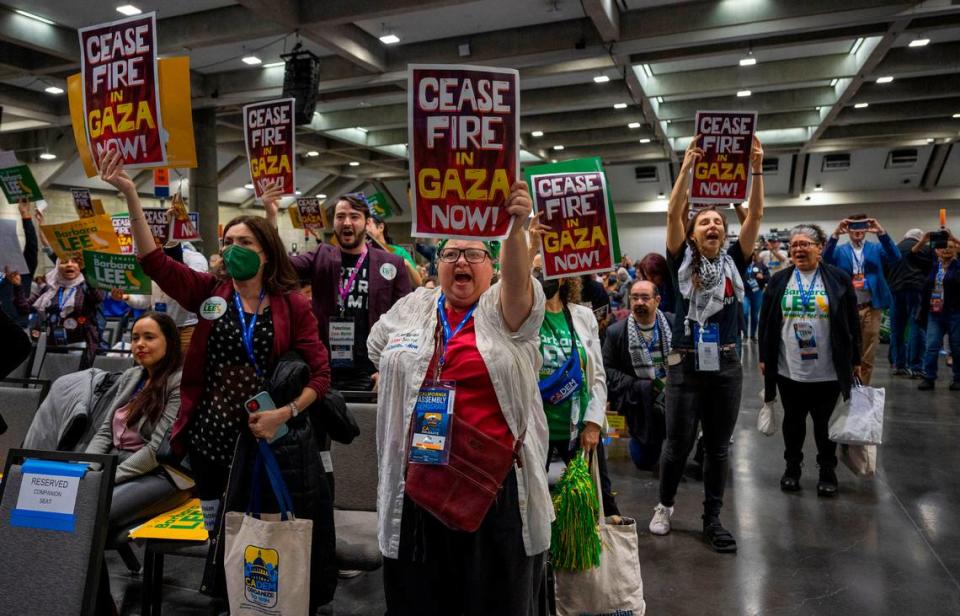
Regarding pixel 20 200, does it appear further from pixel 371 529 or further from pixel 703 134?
pixel 703 134

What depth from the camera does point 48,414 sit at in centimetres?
329

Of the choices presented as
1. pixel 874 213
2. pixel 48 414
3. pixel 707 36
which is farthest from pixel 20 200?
Answer: pixel 874 213

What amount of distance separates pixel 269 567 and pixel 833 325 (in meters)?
3.53

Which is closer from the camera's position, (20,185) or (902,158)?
(20,185)

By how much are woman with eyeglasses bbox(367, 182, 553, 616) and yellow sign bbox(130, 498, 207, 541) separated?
114cm

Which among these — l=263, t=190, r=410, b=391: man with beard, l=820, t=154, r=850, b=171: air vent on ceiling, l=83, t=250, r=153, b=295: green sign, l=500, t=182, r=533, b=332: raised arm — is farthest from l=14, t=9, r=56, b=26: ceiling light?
l=820, t=154, r=850, b=171: air vent on ceiling

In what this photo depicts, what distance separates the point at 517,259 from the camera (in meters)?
1.80

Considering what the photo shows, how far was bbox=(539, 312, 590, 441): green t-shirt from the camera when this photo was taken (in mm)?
2750

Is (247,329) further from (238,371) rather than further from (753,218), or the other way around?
(753,218)

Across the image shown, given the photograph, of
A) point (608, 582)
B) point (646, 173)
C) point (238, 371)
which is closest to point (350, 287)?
point (238, 371)

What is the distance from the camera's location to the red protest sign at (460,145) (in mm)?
1827

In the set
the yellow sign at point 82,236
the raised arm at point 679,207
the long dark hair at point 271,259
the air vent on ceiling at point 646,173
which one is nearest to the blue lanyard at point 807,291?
the raised arm at point 679,207

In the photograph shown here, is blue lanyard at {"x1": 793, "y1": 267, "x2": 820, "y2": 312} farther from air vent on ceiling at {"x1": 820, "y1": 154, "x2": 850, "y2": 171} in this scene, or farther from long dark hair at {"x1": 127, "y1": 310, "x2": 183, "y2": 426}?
air vent on ceiling at {"x1": 820, "y1": 154, "x2": 850, "y2": 171}

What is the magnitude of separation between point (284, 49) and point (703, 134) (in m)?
7.63
